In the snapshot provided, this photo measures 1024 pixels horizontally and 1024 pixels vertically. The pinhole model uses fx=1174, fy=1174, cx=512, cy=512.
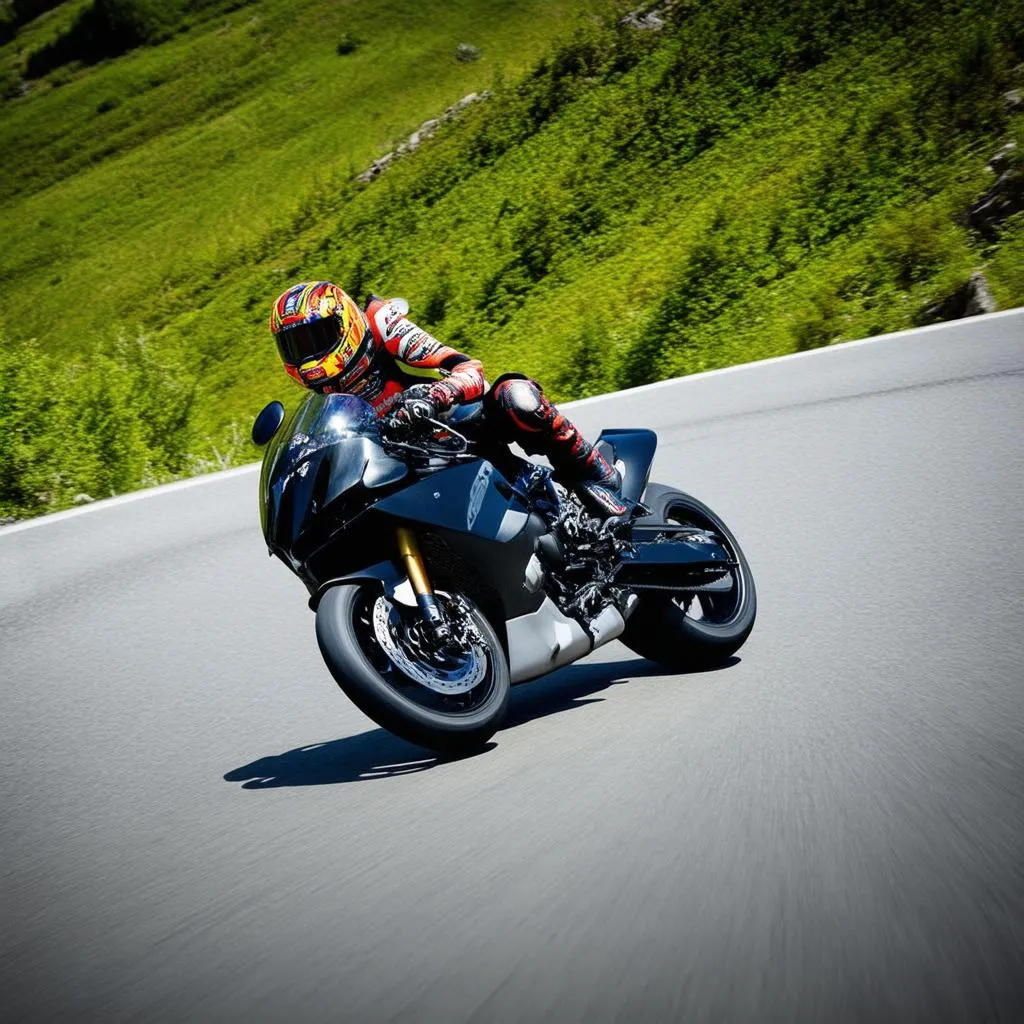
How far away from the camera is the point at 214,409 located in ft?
117

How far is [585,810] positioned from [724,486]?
4.75 meters

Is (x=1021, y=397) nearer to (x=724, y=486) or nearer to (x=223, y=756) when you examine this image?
(x=724, y=486)

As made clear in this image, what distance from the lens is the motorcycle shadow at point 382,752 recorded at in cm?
381

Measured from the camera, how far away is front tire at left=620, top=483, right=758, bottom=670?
452 cm

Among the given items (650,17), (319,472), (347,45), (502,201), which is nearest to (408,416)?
(319,472)

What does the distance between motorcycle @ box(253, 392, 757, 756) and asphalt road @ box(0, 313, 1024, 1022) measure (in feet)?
0.78

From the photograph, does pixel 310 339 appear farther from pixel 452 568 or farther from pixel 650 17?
pixel 650 17

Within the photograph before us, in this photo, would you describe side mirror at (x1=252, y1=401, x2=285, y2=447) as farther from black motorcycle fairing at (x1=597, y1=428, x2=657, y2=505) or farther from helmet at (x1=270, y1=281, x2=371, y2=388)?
black motorcycle fairing at (x1=597, y1=428, x2=657, y2=505)

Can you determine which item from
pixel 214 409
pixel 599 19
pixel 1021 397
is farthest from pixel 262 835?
pixel 599 19

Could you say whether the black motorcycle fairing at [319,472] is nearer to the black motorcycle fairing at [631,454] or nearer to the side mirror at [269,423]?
the side mirror at [269,423]

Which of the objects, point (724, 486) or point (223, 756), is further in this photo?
point (724, 486)

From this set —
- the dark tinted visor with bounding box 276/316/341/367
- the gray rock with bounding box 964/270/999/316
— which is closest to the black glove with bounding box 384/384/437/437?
the dark tinted visor with bounding box 276/316/341/367

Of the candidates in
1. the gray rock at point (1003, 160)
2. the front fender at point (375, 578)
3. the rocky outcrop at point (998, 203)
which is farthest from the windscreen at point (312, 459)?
the gray rock at point (1003, 160)

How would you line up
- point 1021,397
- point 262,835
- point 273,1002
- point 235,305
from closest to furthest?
point 273,1002 < point 262,835 < point 1021,397 < point 235,305
